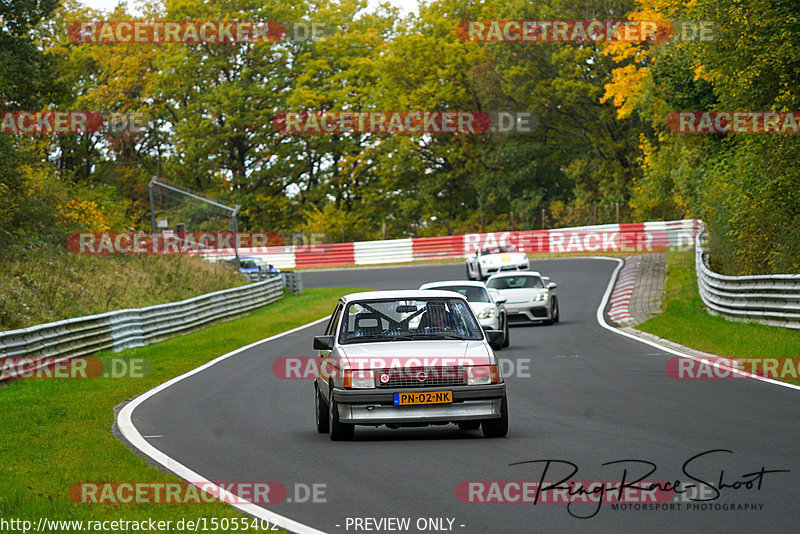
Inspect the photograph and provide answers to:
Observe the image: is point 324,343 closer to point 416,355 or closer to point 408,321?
point 408,321

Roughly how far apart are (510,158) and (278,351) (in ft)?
162

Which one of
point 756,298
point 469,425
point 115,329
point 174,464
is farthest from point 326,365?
point 115,329

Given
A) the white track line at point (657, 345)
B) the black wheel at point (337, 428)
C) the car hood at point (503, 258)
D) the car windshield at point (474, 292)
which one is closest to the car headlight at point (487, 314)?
the car windshield at point (474, 292)

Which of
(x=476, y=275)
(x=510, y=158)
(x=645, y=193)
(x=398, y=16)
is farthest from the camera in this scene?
(x=398, y=16)

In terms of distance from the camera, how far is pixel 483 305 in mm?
22094

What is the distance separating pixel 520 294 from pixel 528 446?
17.1 m

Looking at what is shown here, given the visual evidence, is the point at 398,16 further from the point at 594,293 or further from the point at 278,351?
the point at 278,351

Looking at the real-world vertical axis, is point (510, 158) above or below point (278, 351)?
above

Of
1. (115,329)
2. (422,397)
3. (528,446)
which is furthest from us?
(115,329)

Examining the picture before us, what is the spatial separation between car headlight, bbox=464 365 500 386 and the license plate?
265 millimetres

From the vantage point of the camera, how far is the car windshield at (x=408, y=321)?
11.2 m

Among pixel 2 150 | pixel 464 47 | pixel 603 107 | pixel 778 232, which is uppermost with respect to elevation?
pixel 464 47

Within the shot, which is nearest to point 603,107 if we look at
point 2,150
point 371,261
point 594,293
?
point 371,261

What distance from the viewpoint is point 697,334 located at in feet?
71.8
